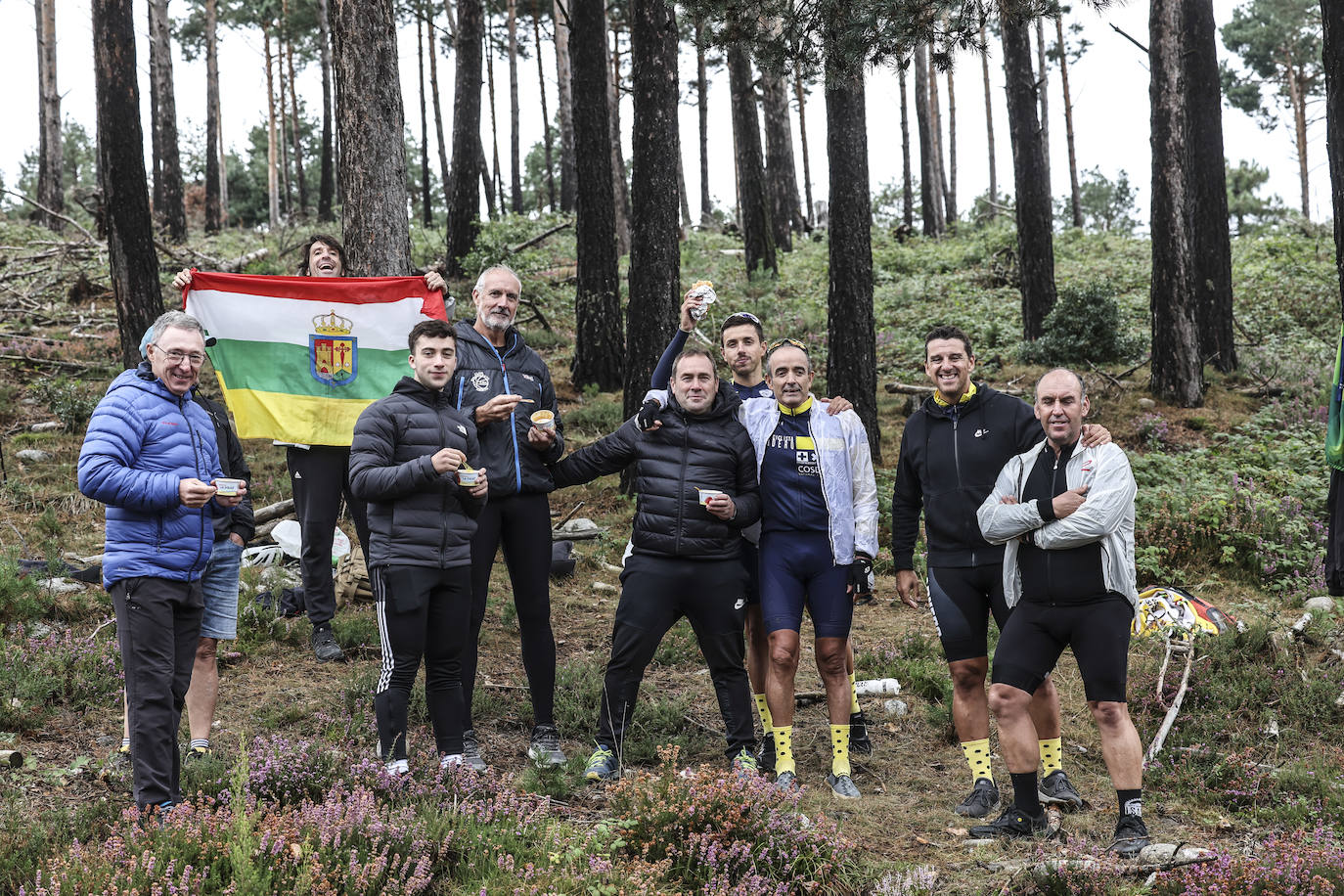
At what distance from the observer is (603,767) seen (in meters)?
5.27

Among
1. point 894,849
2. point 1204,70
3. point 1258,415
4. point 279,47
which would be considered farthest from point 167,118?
point 894,849

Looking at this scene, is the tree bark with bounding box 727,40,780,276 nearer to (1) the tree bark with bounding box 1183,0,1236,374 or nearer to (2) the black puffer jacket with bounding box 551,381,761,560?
(1) the tree bark with bounding box 1183,0,1236,374

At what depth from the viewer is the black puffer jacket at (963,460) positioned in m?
5.10

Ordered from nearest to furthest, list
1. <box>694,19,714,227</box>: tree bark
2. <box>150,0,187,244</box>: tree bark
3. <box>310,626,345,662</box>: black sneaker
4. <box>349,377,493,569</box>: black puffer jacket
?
1. <box>349,377,493,569</box>: black puffer jacket
2. <box>310,626,345,662</box>: black sneaker
3. <box>150,0,187,244</box>: tree bark
4. <box>694,19,714,227</box>: tree bark

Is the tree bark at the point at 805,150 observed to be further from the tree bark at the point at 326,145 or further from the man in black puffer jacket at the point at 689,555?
the man in black puffer jacket at the point at 689,555

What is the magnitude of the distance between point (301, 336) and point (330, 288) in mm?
439

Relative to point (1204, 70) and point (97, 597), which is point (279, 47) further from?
point (97, 597)

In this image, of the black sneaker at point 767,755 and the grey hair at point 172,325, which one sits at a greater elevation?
the grey hair at point 172,325

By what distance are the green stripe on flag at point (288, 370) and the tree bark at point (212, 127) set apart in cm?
2330

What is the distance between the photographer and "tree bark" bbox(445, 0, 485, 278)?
18.7 metres

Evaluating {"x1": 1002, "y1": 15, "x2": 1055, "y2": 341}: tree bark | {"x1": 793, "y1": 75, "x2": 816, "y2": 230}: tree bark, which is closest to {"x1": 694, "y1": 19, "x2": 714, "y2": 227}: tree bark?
{"x1": 793, "y1": 75, "x2": 816, "y2": 230}: tree bark

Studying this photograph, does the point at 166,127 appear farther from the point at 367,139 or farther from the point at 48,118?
the point at 367,139

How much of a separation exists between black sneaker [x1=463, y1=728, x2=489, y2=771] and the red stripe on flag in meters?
3.21

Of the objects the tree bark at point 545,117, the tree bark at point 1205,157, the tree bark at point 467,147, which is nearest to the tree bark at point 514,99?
the tree bark at point 545,117
